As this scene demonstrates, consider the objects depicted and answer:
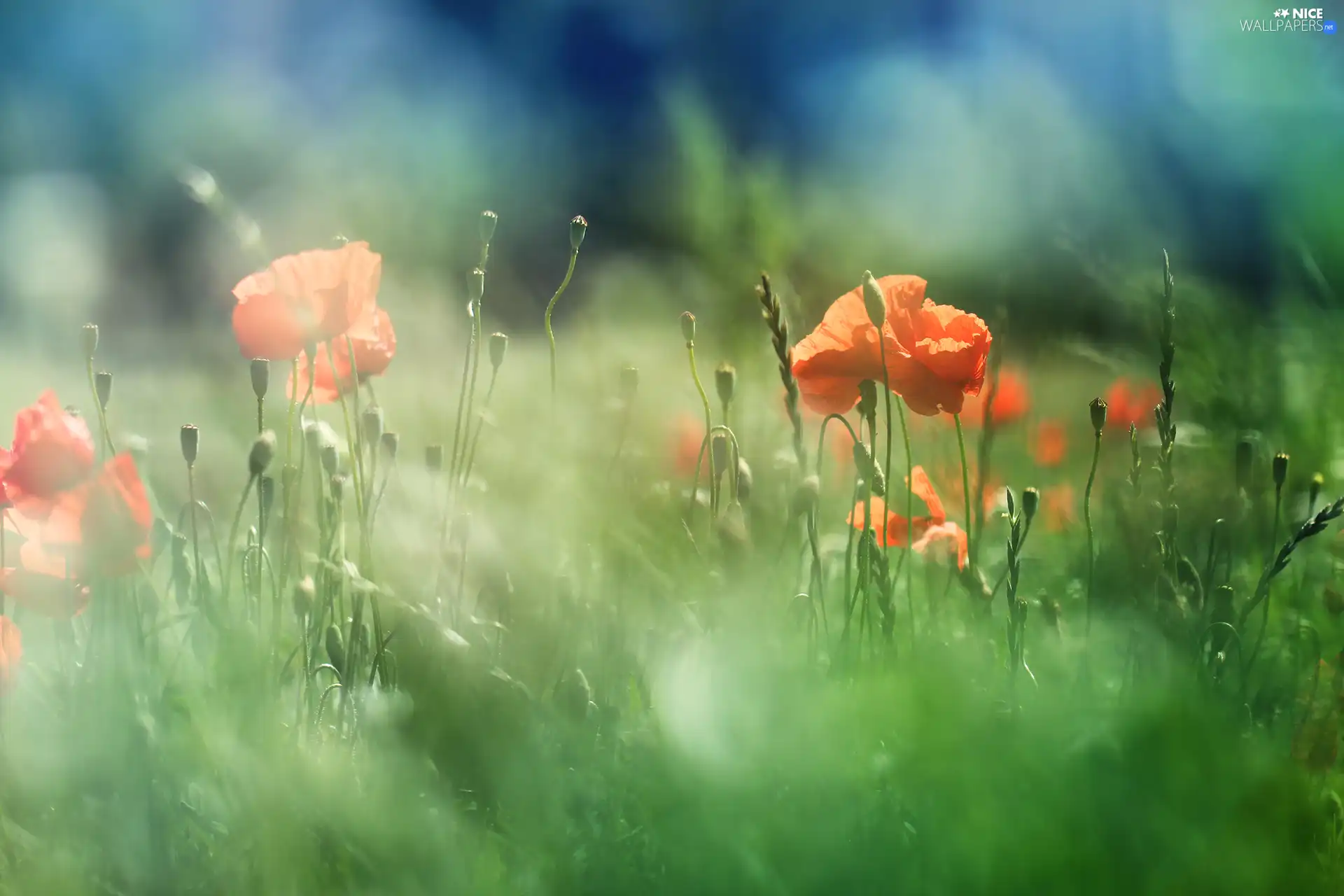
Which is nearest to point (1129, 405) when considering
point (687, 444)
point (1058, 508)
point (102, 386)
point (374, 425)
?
point (1058, 508)

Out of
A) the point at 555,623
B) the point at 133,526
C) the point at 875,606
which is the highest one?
the point at 133,526

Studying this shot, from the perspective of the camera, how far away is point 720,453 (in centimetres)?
114

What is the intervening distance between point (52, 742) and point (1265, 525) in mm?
1366

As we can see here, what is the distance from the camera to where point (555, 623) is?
957mm

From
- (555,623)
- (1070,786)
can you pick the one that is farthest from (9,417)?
(1070,786)

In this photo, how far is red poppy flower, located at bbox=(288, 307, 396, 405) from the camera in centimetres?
136

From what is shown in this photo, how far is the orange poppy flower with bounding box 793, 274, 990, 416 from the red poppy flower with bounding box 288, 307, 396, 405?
0.50m

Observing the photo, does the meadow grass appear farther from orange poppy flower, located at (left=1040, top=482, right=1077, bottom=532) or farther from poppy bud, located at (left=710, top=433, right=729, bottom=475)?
orange poppy flower, located at (left=1040, top=482, right=1077, bottom=532)

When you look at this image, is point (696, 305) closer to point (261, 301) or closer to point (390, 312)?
point (390, 312)

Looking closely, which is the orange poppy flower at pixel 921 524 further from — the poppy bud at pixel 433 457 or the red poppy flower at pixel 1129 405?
the red poppy flower at pixel 1129 405

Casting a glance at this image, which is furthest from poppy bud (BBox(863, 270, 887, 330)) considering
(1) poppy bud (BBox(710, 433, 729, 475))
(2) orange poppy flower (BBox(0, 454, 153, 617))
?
(2) orange poppy flower (BBox(0, 454, 153, 617))

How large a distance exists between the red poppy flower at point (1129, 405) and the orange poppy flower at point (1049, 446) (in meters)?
0.11

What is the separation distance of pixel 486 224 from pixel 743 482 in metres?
0.35

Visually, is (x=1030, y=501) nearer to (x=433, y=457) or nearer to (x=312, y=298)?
(x=433, y=457)
